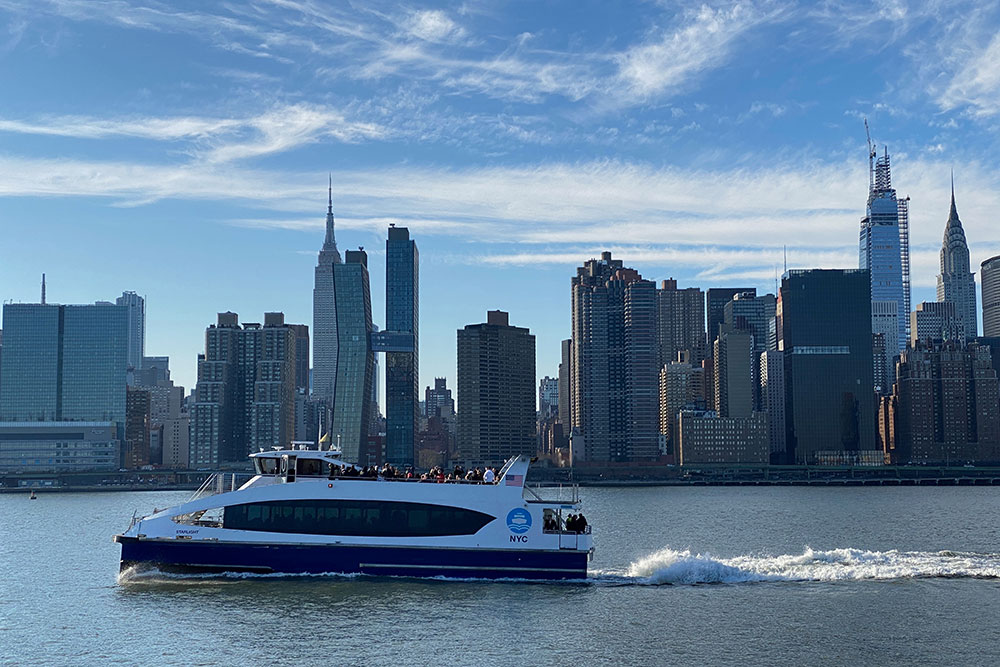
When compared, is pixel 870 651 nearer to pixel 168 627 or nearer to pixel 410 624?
pixel 410 624

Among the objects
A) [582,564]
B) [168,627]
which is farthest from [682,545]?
[168,627]

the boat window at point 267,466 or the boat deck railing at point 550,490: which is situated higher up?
the boat window at point 267,466

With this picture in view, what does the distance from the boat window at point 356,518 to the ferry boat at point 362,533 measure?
3cm

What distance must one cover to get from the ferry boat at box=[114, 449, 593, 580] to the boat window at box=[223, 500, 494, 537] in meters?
0.03

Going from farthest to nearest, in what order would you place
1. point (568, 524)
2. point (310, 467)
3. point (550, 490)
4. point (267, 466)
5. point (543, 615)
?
1. point (550, 490)
2. point (267, 466)
3. point (310, 467)
4. point (568, 524)
5. point (543, 615)

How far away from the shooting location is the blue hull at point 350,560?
3469cm

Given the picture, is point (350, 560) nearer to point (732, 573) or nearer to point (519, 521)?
point (519, 521)

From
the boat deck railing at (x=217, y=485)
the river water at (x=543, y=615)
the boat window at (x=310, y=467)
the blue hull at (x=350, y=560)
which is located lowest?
the river water at (x=543, y=615)

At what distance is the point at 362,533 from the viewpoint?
Result: 3516cm

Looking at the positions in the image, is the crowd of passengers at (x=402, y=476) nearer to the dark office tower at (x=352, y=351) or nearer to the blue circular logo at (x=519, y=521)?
the blue circular logo at (x=519, y=521)

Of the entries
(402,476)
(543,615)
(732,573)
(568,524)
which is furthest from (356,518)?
(732,573)

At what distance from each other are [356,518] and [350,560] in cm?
133

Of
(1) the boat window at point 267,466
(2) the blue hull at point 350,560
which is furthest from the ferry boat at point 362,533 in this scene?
(1) the boat window at point 267,466

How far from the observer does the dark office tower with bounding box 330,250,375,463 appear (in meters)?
187
